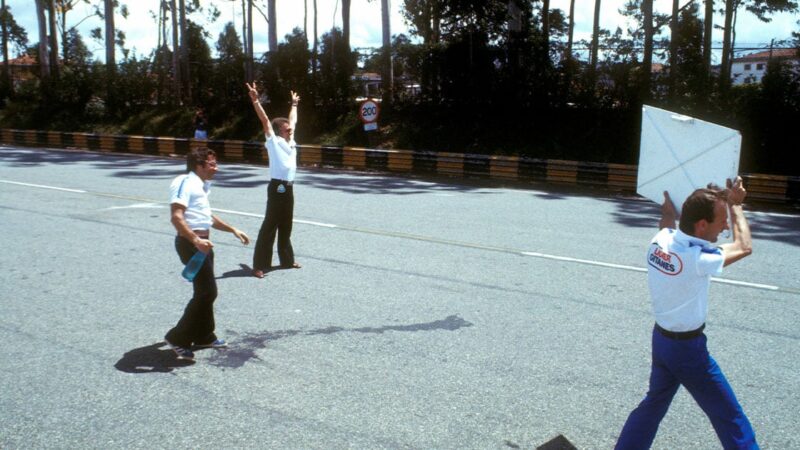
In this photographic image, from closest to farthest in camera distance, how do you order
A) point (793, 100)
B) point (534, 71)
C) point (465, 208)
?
point (465, 208) → point (793, 100) → point (534, 71)

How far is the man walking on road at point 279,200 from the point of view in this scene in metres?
8.05

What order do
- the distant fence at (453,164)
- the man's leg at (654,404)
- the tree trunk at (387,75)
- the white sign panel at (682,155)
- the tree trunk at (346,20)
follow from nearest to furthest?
the white sign panel at (682,155) < the man's leg at (654,404) < the distant fence at (453,164) < the tree trunk at (387,75) < the tree trunk at (346,20)

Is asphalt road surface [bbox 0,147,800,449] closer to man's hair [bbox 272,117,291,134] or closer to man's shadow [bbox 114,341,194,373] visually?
man's shadow [bbox 114,341,194,373]

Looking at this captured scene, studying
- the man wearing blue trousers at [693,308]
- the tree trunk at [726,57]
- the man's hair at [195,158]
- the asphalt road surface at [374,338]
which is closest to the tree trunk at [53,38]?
the asphalt road surface at [374,338]

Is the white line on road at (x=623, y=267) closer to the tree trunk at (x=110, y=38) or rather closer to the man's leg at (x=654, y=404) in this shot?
the man's leg at (x=654, y=404)

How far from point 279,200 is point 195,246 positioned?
303 centimetres

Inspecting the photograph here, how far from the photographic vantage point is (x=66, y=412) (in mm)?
4516

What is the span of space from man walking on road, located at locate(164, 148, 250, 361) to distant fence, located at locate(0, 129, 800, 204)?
13783 millimetres

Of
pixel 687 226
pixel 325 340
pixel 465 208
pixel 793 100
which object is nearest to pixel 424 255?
pixel 325 340

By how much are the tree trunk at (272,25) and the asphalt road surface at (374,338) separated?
63.3 ft

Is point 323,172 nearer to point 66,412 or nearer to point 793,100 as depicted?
point 793,100

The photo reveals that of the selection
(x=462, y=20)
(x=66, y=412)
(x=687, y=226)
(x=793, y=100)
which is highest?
(x=462, y=20)

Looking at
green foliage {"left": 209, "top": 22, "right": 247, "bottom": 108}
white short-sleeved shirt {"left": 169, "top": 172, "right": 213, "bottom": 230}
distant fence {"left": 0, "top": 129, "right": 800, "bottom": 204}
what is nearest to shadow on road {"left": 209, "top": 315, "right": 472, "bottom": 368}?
white short-sleeved shirt {"left": 169, "top": 172, "right": 213, "bottom": 230}

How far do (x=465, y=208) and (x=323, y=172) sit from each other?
8.06m
